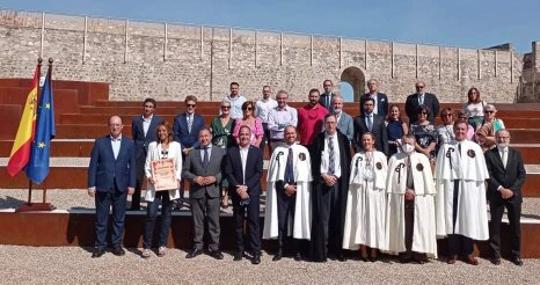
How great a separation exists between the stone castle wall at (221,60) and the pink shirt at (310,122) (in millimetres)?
17705

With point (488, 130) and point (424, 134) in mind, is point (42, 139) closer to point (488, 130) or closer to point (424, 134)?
point (424, 134)

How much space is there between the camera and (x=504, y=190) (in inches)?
192

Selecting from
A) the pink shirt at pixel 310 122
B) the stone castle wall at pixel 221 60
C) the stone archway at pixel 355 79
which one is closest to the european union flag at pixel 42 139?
the pink shirt at pixel 310 122

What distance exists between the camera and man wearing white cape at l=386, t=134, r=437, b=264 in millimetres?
4801

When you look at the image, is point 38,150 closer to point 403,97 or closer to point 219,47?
point 219,47

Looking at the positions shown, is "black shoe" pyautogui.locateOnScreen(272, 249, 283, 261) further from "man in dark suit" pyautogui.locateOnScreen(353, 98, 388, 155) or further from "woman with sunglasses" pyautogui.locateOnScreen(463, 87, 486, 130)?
"woman with sunglasses" pyautogui.locateOnScreen(463, 87, 486, 130)

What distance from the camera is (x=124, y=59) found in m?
21.7

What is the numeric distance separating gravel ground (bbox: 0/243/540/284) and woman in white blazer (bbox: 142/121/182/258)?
0.20 metres

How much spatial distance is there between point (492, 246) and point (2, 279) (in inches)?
189

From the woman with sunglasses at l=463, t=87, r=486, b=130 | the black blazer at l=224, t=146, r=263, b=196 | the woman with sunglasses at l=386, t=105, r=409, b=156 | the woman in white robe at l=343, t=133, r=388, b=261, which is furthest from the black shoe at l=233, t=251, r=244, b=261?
the woman with sunglasses at l=463, t=87, r=486, b=130

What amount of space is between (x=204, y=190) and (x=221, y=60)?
63.4 ft

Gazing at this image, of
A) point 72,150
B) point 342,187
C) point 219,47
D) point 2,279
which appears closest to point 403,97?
point 219,47

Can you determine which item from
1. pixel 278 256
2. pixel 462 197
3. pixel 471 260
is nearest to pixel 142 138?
pixel 278 256

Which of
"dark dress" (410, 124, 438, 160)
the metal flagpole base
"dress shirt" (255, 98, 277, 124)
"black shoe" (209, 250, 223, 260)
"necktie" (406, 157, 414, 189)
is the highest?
"dress shirt" (255, 98, 277, 124)
